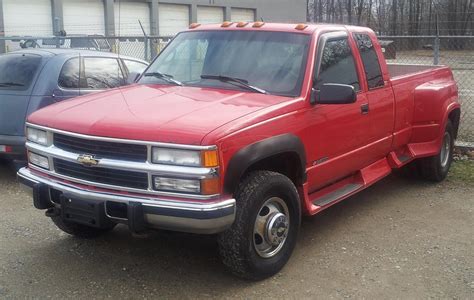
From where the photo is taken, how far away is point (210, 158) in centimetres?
357

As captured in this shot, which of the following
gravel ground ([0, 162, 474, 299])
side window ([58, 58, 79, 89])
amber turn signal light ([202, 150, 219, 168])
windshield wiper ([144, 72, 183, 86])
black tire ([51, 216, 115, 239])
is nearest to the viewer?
amber turn signal light ([202, 150, 219, 168])

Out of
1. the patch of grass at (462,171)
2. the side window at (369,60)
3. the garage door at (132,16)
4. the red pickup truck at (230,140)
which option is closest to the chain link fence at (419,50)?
the patch of grass at (462,171)

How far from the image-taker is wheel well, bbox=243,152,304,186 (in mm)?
4332

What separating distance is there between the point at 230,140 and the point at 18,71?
439 centimetres

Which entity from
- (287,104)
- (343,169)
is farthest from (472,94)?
(287,104)

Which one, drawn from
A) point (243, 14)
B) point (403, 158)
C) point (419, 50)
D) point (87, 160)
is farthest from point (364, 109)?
point (243, 14)

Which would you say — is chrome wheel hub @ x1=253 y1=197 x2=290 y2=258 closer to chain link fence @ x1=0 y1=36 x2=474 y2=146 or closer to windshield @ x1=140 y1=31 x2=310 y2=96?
windshield @ x1=140 y1=31 x2=310 y2=96

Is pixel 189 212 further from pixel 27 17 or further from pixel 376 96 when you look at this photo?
pixel 27 17

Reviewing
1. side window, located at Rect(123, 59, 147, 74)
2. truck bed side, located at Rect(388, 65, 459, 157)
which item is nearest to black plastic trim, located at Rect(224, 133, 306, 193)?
truck bed side, located at Rect(388, 65, 459, 157)

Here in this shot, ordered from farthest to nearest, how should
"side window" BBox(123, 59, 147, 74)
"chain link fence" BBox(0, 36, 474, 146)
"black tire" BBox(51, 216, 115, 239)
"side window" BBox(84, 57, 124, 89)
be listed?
"chain link fence" BBox(0, 36, 474, 146)
"side window" BBox(123, 59, 147, 74)
"side window" BBox(84, 57, 124, 89)
"black tire" BBox(51, 216, 115, 239)

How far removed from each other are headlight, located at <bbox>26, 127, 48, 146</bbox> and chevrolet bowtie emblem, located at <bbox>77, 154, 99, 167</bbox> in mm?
523

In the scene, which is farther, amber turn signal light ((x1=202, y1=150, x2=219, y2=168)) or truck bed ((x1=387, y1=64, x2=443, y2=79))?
truck bed ((x1=387, y1=64, x2=443, y2=79))

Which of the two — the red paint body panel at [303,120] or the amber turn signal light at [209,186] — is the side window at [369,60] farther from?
the amber turn signal light at [209,186]

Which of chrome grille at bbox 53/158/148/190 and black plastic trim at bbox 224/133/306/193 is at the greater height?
black plastic trim at bbox 224/133/306/193
